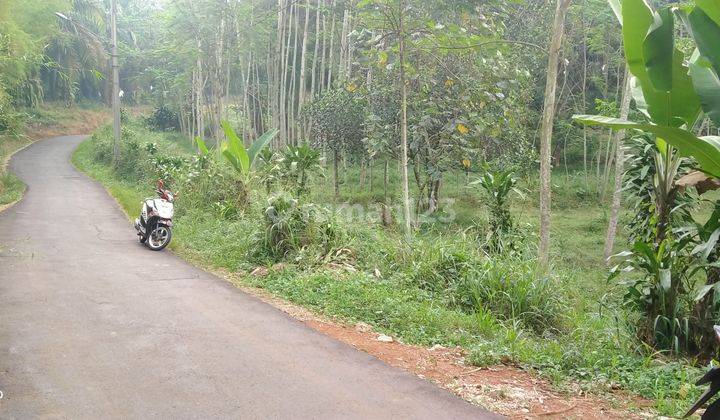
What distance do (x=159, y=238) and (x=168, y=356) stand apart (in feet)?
18.5

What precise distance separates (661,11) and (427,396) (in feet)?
10.3

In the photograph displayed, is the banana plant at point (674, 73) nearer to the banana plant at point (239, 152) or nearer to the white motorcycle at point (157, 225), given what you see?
the white motorcycle at point (157, 225)

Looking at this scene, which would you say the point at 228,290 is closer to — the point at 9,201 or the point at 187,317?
the point at 187,317

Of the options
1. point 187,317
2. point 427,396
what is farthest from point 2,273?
point 427,396

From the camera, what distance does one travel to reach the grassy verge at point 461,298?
14.5 feet

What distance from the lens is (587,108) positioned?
25438 mm

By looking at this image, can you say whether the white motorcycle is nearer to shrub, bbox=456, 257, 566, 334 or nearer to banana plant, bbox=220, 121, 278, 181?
banana plant, bbox=220, 121, 278, 181

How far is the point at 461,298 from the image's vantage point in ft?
21.6

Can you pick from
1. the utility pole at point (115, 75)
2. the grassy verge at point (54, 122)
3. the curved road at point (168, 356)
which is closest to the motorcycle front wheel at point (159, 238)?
the curved road at point (168, 356)

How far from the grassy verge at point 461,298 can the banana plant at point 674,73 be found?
1.63 m

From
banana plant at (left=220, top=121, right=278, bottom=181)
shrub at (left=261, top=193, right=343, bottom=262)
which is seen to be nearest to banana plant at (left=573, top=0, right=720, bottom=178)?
shrub at (left=261, top=193, right=343, bottom=262)

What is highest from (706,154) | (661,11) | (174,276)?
(661,11)

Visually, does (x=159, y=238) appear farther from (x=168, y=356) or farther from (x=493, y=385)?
(x=493, y=385)

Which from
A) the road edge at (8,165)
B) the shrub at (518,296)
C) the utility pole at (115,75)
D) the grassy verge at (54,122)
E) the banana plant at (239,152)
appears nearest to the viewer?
the shrub at (518,296)
